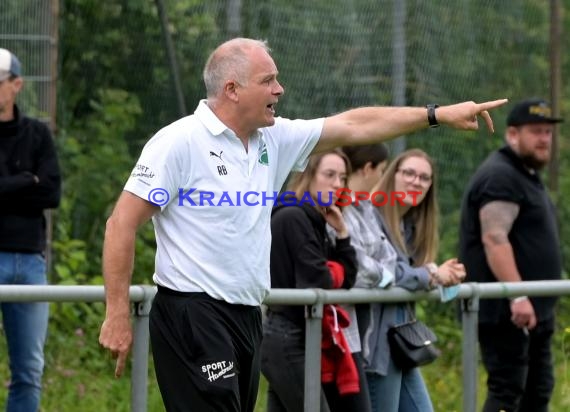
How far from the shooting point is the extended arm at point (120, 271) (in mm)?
5160

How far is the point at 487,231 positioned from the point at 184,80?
11.0ft

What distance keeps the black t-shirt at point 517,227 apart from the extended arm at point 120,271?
295 centimetres

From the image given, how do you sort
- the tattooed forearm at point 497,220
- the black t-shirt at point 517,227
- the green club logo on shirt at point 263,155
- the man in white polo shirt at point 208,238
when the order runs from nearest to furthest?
1. the man in white polo shirt at point 208,238
2. the green club logo on shirt at point 263,155
3. the tattooed forearm at point 497,220
4. the black t-shirt at point 517,227

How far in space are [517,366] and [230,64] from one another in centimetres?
298

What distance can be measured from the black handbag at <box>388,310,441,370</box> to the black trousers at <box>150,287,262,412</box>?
1361 mm

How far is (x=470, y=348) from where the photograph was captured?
7.05 meters

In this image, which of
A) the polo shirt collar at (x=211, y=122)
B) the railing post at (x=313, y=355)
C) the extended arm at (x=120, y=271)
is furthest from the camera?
the railing post at (x=313, y=355)

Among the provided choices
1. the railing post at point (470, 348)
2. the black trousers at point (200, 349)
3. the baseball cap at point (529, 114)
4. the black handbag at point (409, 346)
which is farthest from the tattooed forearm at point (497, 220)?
the black trousers at point (200, 349)

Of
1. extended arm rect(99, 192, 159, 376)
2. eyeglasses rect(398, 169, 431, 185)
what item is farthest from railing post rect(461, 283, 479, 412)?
extended arm rect(99, 192, 159, 376)

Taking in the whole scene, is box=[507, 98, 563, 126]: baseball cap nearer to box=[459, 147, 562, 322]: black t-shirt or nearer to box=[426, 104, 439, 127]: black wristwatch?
box=[459, 147, 562, 322]: black t-shirt

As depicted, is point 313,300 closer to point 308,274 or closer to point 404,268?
point 308,274

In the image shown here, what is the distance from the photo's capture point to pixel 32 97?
966 centimetres

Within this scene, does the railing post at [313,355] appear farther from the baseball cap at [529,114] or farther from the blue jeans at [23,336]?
the baseball cap at [529,114]

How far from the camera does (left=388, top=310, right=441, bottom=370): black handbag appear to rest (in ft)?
22.0
